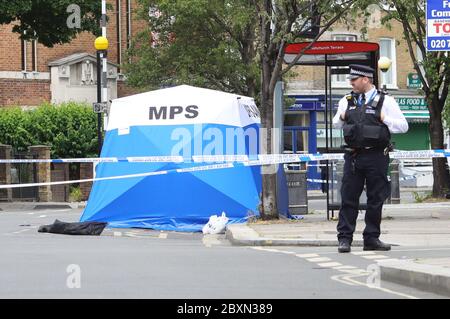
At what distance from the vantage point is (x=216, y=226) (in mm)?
14414

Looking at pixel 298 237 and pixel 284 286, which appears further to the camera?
pixel 298 237

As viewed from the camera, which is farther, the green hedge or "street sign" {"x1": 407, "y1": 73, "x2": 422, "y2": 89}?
"street sign" {"x1": 407, "y1": 73, "x2": 422, "y2": 89}

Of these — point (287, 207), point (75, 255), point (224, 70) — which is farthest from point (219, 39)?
point (75, 255)

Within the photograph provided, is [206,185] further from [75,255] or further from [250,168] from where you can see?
[75,255]

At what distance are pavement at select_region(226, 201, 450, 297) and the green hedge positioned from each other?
16929mm

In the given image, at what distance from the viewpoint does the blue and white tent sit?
49.8 ft

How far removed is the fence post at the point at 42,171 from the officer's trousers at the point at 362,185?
21.0 meters

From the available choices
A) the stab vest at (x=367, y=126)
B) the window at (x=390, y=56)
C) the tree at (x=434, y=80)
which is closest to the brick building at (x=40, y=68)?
the window at (x=390, y=56)

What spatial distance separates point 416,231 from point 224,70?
54.8ft

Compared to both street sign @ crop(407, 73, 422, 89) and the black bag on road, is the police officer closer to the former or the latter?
the black bag on road

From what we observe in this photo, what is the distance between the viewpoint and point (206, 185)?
1518 centimetres

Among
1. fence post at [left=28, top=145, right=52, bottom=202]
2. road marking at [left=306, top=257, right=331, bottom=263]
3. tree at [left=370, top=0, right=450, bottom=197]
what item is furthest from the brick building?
road marking at [left=306, top=257, right=331, bottom=263]

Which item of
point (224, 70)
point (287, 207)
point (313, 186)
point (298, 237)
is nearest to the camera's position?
point (298, 237)

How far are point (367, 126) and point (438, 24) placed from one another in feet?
12.5
